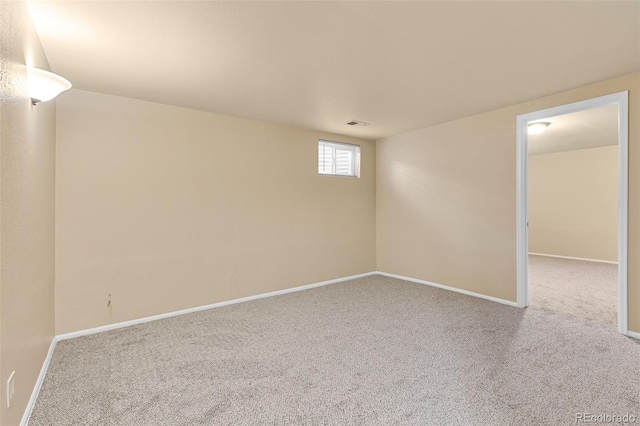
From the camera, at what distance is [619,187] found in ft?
9.64

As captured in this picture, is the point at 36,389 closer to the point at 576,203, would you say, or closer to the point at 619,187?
the point at 619,187

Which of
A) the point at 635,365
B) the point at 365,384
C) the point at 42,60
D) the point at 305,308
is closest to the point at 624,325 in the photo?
the point at 635,365

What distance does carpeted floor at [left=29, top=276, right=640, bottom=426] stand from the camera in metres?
1.81

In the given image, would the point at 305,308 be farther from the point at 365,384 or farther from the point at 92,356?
the point at 92,356

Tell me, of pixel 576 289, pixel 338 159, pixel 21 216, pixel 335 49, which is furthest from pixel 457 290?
pixel 21 216

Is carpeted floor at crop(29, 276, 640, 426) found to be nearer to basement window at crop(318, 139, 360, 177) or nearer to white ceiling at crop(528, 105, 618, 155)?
basement window at crop(318, 139, 360, 177)

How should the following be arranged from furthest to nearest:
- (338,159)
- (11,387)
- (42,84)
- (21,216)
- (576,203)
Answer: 1. (576,203)
2. (338,159)
3. (42,84)
4. (21,216)
5. (11,387)

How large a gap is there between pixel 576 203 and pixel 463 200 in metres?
4.51

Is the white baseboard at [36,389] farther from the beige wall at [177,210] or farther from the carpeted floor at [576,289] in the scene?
the carpeted floor at [576,289]

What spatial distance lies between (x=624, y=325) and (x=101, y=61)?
5084 millimetres

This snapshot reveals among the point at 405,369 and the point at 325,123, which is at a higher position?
the point at 325,123

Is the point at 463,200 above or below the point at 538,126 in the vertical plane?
below

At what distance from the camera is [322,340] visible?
2799 mm

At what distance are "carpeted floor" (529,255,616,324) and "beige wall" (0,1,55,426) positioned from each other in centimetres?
461
